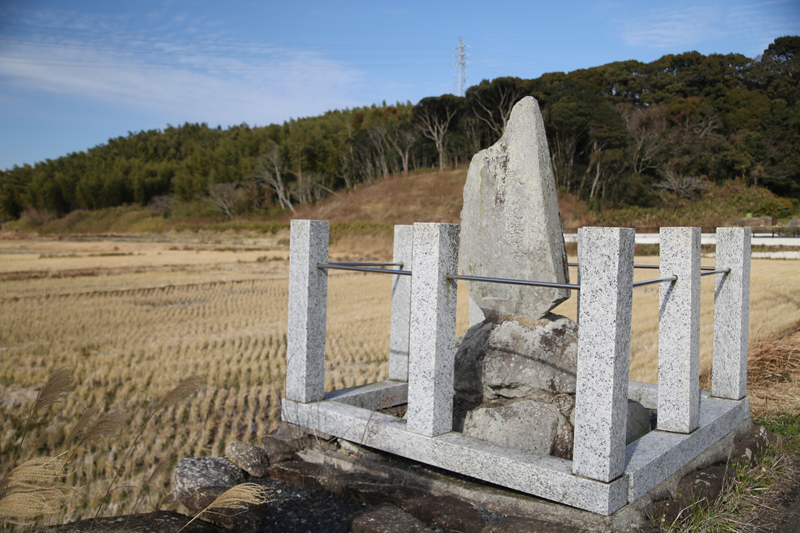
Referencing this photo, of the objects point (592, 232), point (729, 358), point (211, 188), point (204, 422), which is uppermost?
point (211, 188)

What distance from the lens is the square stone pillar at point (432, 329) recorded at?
3787 mm

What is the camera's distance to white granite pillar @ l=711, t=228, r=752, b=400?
15.9 ft

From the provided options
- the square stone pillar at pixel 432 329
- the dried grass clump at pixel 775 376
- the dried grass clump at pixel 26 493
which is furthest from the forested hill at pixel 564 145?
the dried grass clump at pixel 26 493

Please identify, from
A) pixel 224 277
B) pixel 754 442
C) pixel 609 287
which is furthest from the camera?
pixel 224 277

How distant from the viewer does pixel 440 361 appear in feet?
12.5

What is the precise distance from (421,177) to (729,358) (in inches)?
2162

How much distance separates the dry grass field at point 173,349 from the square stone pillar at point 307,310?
138 cm

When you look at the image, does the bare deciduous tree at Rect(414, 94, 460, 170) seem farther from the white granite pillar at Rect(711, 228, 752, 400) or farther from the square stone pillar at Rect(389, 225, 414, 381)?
the white granite pillar at Rect(711, 228, 752, 400)

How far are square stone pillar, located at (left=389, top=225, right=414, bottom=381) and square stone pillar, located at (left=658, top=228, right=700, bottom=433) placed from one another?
230cm

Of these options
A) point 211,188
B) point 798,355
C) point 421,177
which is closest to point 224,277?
point 798,355

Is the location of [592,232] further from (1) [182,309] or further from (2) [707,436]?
(1) [182,309]

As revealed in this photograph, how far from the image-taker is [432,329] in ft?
12.5

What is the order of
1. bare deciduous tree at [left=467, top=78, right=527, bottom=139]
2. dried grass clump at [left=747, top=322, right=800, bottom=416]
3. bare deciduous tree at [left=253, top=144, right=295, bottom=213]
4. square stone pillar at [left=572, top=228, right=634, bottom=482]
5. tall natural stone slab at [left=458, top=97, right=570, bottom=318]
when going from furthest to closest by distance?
1. bare deciduous tree at [left=253, top=144, right=295, bottom=213]
2. bare deciduous tree at [left=467, top=78, right=527, bottom=139]
3. dried grass clump at [left=747, top=322, right=800, bottom=416]
4. tall natural stone slab at [left=458, top=97, right=570, bottom=318]
5. square stone pillar at [left=572, top=228, right=634, bottom=482]

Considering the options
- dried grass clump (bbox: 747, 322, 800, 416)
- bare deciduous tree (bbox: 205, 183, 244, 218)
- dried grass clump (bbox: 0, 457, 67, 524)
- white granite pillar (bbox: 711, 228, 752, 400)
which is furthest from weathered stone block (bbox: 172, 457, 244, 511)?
bare deciduous tree (bbox: 205, 183, 244, 218)
